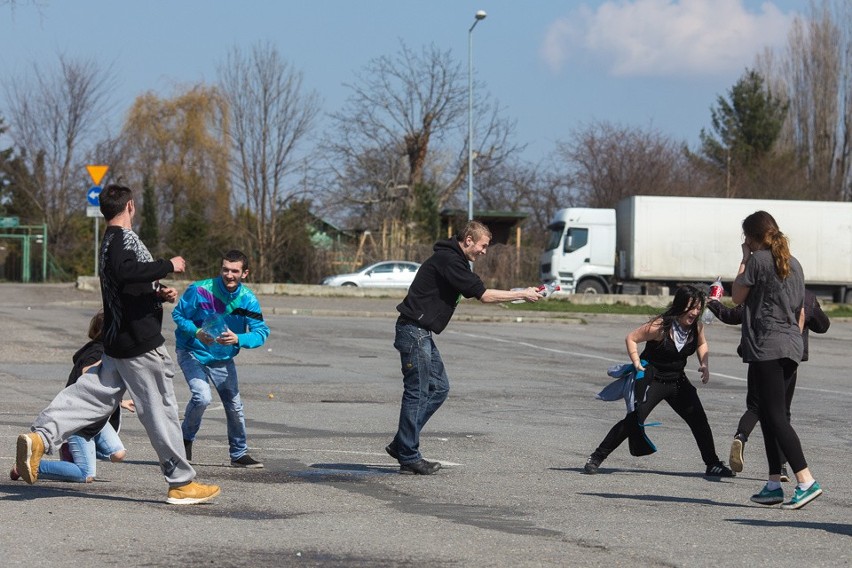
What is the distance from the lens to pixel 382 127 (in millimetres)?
50062

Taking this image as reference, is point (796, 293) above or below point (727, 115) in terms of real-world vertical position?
below

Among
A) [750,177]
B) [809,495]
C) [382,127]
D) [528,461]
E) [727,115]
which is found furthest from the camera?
[727,115]

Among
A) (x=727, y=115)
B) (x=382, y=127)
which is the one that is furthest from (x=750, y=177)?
(x=382, y=127)

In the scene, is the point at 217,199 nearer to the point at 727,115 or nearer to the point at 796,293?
the point at 727,115

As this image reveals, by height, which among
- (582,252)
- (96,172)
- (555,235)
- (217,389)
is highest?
(96,172)

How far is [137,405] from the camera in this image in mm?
6820

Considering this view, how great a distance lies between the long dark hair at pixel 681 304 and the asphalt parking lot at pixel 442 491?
1075 mm

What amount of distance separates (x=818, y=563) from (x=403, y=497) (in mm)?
2646

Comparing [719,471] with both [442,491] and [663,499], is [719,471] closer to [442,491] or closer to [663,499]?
[663,499]

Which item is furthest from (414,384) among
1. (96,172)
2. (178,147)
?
(178,147)

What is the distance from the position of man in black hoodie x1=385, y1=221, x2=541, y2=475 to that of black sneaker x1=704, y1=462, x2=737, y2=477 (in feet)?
6.44

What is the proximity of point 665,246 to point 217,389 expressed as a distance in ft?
106

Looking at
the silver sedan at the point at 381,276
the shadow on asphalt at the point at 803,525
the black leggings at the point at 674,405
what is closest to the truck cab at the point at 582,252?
the silver sedan at the point at 381,276

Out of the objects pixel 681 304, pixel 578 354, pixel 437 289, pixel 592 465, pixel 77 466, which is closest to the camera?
pixel 77 466
